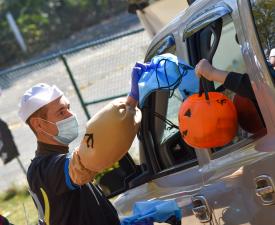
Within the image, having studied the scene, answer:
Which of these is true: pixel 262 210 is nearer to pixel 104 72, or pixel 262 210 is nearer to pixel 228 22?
pixel 228 22

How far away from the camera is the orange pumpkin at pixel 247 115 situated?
9.04 ft

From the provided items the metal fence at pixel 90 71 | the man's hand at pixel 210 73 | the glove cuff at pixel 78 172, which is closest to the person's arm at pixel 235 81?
the man's hand at pixel 210 73

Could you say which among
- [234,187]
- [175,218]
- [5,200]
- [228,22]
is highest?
[228,22]

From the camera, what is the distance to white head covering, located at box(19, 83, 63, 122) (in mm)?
3363

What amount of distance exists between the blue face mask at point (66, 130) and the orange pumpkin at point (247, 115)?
0.98m

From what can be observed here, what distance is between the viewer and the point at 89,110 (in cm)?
921

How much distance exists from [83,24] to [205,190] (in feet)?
88.3

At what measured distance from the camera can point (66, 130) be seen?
3.41 metres

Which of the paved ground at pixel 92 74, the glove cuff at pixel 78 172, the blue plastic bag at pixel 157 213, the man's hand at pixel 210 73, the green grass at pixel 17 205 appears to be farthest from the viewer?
the paved ground at pixel 92 74

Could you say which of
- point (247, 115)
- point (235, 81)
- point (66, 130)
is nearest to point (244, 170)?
point (247, 115)

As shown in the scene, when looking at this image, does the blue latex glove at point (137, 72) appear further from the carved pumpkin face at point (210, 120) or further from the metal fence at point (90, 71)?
the metal fence at point (90, 71)

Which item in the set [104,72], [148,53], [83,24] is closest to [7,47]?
[83,24]

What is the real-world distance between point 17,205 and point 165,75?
21.3ft

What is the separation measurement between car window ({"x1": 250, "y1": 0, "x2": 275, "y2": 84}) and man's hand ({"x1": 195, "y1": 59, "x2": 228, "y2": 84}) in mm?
204
